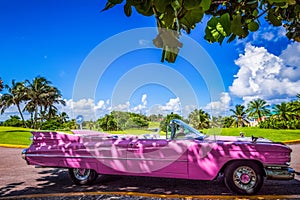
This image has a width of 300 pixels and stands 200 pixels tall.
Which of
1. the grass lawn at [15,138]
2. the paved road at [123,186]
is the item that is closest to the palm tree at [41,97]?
the grass lawn at [15,138]

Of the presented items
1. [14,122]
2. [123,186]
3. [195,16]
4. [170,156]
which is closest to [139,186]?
[123,186]

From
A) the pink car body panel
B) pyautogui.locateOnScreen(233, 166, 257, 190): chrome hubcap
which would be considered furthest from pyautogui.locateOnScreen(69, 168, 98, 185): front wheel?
pyautogui.locateOnScreen(233, 166, 257, 190): chrome hubcap

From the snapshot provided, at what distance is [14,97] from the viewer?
46.6m

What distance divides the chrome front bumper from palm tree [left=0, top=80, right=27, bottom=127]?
4863cm

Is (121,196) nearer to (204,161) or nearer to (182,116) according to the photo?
(204,161)

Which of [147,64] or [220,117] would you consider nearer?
[147,64]

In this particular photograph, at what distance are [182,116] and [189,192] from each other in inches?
103

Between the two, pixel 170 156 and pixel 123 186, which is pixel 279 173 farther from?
pixel 123 186

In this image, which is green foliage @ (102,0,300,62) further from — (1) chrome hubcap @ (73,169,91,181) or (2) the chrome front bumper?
(1) chrome hubcap @ (73,169,91,181)

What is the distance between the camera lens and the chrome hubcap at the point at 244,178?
4489 mm

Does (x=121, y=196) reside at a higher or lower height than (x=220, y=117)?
lower

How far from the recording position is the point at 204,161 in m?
4.59

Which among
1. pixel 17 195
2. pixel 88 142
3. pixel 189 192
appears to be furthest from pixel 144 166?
pixel 17 195

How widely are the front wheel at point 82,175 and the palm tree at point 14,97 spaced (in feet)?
151
